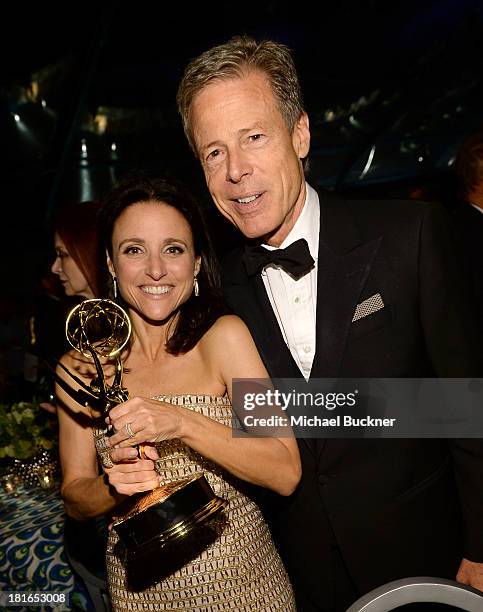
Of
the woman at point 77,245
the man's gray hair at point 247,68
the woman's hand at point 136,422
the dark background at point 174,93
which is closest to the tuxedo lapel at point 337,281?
the man's gray hair at point 247,68

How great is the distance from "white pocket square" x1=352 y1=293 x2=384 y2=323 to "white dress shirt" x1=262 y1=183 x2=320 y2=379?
14cm

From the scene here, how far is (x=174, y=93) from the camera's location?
9.59m

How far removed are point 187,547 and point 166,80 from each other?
29.3 feet

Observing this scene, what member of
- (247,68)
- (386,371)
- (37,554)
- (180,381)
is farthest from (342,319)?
(37,554)

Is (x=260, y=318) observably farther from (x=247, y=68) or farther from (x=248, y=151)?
(x=247, y=68)

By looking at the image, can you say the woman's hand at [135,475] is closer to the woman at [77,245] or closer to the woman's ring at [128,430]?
the woman's ring at [128,430]

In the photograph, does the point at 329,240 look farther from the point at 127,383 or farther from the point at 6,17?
the point at 6,17

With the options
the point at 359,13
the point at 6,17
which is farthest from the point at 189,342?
the point at 359,13

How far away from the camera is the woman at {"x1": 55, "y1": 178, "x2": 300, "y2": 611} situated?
5.83 ft

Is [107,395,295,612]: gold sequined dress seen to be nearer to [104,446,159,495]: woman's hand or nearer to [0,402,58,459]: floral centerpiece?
[104,446,159,495]: woman's hand

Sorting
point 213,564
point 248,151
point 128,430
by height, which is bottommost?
point 213,564

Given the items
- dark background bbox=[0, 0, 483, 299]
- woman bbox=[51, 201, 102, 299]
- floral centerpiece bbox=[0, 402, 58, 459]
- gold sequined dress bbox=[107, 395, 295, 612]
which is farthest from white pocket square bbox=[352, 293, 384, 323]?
dark background bbox=[0, 0, 483, 299]

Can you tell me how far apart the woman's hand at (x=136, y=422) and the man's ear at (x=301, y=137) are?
948mm

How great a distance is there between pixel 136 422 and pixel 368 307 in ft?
2.35
